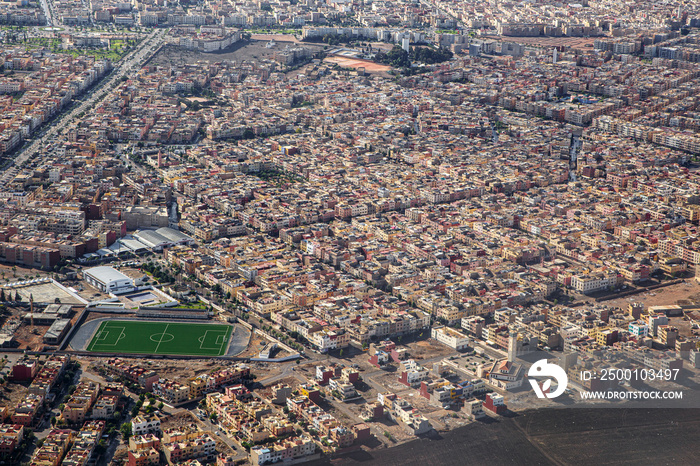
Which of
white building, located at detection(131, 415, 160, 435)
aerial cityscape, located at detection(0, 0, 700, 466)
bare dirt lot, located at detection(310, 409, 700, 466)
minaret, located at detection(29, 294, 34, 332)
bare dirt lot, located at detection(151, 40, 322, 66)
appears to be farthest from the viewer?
bare dirt lot, located at detection(151, 40, 322, 66)

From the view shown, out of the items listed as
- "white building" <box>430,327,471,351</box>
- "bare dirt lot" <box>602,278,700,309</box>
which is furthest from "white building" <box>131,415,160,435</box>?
"bare dirt lot" <box>602,278,700,309</box>

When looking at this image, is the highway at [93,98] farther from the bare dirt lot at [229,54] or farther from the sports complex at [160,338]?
the sports complex at [160,338]

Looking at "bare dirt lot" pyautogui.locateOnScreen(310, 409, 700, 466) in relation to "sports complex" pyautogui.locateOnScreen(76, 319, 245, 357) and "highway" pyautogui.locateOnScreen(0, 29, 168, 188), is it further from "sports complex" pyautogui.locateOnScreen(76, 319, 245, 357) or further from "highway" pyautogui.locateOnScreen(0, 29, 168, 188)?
"highway" pyautogui.locateOnScreen(0, 29, 168, 188)

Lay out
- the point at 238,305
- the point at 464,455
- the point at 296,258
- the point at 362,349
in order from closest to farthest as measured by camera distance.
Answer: the point at 464,455 < the point at 362,349 < the point at 238,305 < the point at 296,258

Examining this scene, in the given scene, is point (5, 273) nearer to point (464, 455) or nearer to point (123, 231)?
point (123, 231)

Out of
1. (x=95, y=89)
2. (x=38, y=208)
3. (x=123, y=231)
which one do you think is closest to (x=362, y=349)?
(x=123, y=231)
